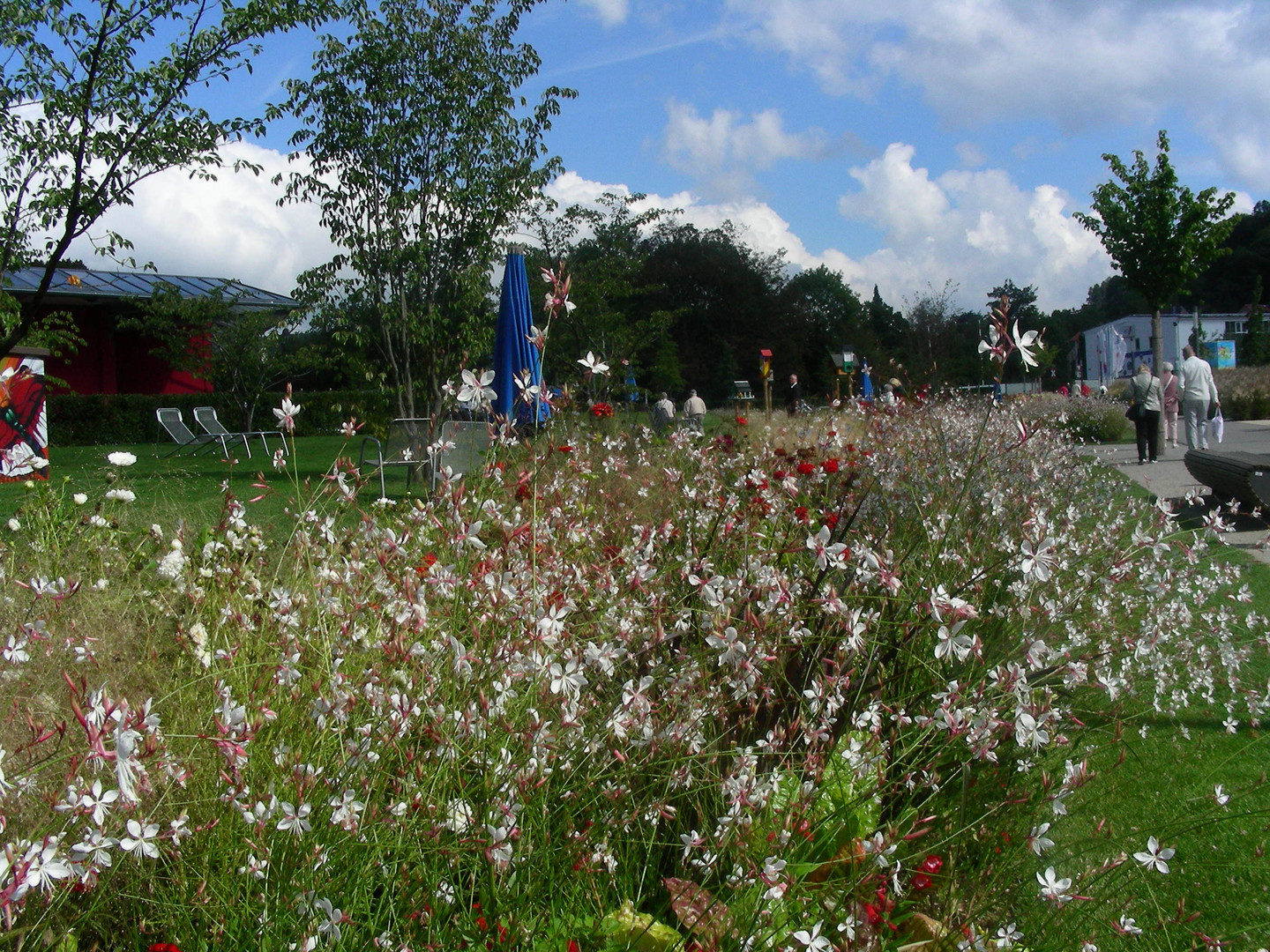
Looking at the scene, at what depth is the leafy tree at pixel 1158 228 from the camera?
1961 cm

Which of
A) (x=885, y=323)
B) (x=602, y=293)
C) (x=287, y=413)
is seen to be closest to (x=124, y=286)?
(x=602, y=293)

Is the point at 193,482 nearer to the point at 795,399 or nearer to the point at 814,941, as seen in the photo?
the point at 814,941

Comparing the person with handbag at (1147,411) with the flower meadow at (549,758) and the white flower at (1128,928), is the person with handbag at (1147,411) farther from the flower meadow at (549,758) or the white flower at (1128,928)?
the white flower at (1128,928)

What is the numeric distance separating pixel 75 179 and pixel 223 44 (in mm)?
1417

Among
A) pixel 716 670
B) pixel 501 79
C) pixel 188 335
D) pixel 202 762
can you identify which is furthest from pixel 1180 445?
pixel 188 335

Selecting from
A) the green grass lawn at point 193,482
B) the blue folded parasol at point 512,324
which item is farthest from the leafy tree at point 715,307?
the blue folded parasol at point 512,324

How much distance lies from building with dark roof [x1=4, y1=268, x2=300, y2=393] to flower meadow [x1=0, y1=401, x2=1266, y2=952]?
22.2 meters

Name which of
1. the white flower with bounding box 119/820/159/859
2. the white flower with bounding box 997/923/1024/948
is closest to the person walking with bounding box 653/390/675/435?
the white flower with bounding box 997/923/1024/948

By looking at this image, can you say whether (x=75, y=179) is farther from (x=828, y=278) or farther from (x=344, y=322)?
(x=828, y=278)

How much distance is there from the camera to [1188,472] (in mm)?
11062

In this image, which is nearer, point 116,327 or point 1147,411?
point 1147,411

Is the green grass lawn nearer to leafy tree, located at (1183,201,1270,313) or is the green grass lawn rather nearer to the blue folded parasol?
the blue folded parasol

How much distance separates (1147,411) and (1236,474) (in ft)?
Answer: 17.0

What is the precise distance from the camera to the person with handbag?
41.6 feet
